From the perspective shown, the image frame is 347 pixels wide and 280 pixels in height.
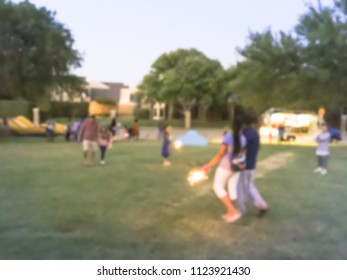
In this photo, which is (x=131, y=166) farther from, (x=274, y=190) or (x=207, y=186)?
(x=274, y=190)

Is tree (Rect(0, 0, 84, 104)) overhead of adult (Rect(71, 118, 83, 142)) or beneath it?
overhead

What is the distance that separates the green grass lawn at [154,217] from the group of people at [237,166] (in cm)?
15

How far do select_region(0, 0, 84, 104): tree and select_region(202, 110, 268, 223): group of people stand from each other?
1772 mm

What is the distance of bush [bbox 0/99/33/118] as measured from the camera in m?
5.16

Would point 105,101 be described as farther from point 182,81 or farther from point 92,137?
point 92,137

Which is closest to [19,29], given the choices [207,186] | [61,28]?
[61,28]

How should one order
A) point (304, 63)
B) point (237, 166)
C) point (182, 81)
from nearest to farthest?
point (237, 166) < point (182, 81) < point (304, 63)

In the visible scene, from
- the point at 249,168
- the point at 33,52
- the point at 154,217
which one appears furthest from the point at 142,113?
the point at 33,52

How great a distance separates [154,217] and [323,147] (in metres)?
4.40

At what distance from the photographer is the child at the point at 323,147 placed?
23.8 ft

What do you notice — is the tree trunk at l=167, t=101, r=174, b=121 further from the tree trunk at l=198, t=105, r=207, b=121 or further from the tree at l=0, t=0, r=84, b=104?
the tree at l=0, t=0, r=84, b=104

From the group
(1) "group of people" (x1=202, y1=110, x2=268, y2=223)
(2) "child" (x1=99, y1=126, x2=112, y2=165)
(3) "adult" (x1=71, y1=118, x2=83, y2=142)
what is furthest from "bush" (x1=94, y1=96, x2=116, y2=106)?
(2) "child" (x1=99, y1=126, x2=112, y2=165)

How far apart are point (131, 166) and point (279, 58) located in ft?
21.7

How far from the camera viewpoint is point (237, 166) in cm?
391
